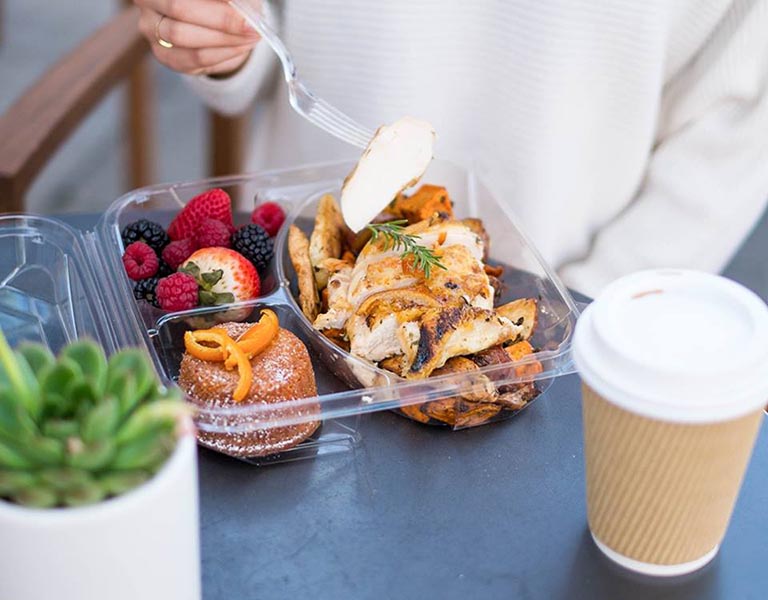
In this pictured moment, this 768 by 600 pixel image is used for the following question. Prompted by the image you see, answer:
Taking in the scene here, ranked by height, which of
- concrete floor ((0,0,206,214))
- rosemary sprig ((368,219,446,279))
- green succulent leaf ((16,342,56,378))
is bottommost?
concrete floor ((0,0,206,214))

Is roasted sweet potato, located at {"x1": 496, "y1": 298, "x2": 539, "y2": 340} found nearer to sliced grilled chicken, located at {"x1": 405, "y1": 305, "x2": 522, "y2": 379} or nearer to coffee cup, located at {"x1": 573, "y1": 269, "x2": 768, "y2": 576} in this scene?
sliced grilled chicken, located at {"x1": 405, "y1": 305, "x2": 522, "y2": 379}

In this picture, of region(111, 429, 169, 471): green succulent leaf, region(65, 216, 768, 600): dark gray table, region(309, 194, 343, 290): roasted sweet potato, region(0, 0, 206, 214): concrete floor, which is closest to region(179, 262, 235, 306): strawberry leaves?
region(309, 194, 343, 290): roasted sweet potato

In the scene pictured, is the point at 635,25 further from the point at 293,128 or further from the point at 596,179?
the point at 293,128

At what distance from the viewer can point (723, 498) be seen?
800mm

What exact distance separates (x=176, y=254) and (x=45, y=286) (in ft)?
0.49

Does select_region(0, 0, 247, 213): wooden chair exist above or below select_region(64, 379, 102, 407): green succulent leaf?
below

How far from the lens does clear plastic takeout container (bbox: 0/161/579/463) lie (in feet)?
2.99

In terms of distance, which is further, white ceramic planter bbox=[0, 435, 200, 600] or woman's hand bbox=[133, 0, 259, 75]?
woman's hand bbox=[133, 0, 259, 75]

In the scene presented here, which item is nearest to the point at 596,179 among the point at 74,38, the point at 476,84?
the point at 476,84

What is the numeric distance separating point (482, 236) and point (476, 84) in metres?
Answer: 0.43

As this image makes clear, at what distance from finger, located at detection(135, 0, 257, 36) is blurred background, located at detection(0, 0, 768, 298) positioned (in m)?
0.30

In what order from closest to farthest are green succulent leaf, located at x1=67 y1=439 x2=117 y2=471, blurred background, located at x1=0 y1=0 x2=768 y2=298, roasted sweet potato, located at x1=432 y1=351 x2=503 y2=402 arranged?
green succulent leaf, located at x1=67 y1=439 x2=117 y2=471, roasted sweet potato, located at x1=432 y1=351 x2=503 y2=402, blurred background, located at x1=0 y1=0 x2=768 y2=298

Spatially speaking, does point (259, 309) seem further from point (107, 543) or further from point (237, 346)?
point (107, 543)

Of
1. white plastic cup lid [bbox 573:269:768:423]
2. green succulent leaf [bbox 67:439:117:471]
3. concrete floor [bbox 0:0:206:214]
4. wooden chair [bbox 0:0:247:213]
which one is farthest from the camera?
concrete floor [bbox 0:0:206:214]
